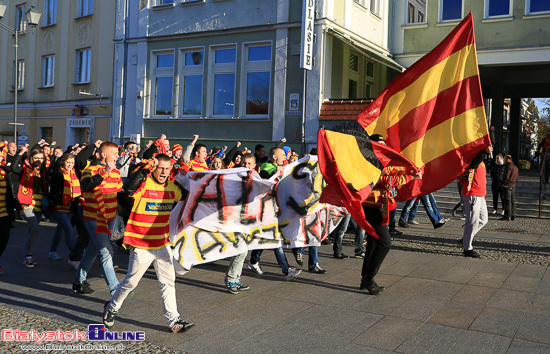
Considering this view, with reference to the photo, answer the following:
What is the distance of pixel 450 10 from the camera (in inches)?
817

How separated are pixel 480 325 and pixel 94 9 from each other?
22738 millimetres

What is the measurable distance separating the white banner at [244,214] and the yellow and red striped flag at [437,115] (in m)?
1.35

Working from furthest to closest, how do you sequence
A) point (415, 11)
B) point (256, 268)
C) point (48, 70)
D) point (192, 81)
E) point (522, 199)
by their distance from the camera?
point (48, 70), point (415, 11), point (192, 81), point (522, 199), point (256, 268)

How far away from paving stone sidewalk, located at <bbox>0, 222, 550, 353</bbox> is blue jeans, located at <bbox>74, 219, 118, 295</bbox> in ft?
0.98

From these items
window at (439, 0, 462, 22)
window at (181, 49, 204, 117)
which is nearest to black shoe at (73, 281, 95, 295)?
window at (181, 49, 204, 117)

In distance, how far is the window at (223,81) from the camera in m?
20.4

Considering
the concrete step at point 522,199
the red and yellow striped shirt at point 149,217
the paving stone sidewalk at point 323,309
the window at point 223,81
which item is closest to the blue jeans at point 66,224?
the paving stone sidewalk at point 323,309

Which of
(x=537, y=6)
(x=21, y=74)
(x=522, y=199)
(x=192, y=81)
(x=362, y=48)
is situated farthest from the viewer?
(x=21, y=74)

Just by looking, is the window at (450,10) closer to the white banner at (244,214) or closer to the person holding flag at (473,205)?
the person holding flag at (473,205)

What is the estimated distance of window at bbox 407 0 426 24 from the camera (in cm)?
2202

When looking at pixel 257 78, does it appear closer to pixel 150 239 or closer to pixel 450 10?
pixel 450 10

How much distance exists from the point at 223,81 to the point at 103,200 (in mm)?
14625

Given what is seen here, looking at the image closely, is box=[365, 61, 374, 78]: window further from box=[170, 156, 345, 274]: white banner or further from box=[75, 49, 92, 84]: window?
box=[170, 156, 345, 274]: white banner

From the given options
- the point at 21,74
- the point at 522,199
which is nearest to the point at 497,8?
the point at 522,199
